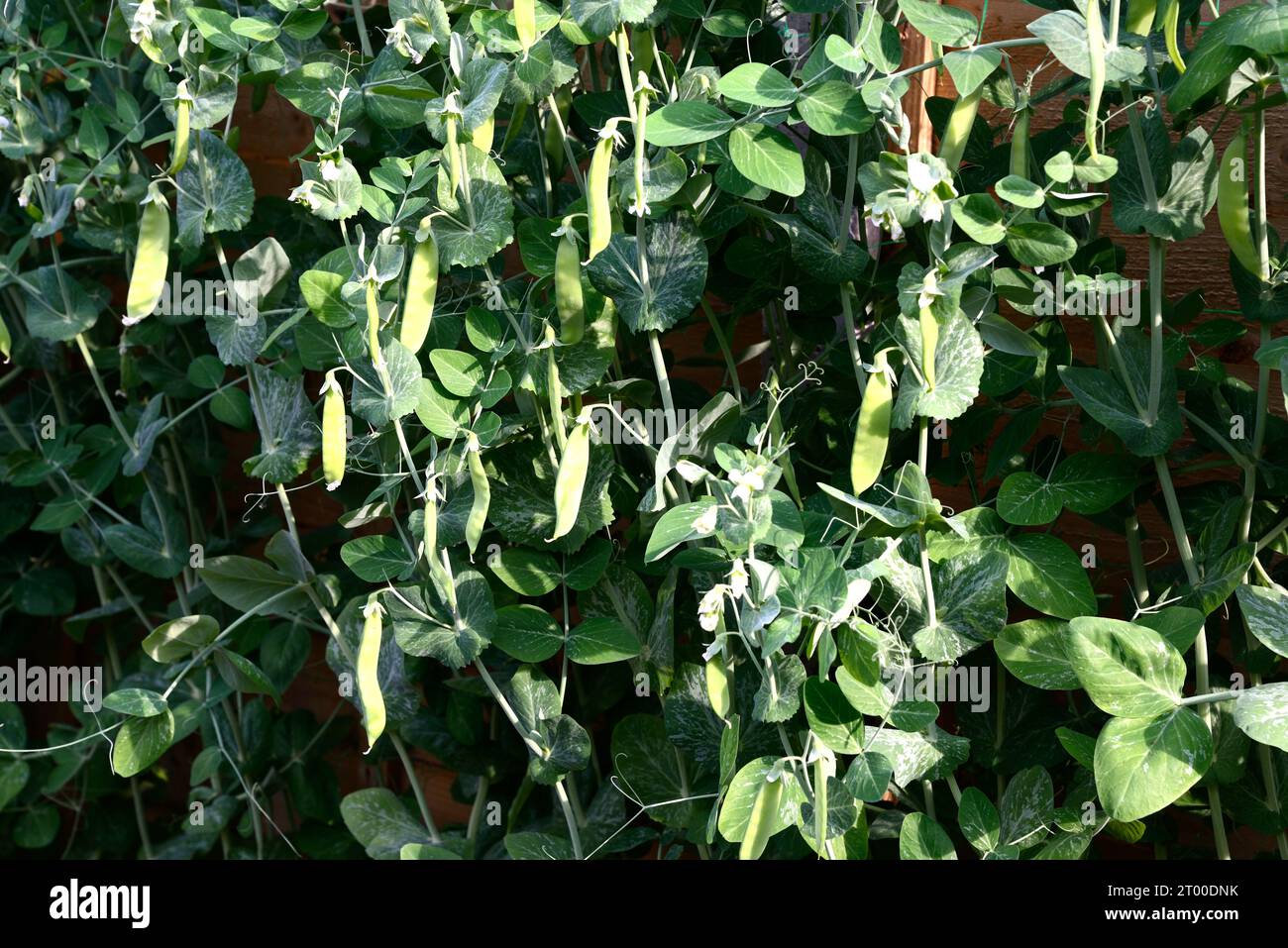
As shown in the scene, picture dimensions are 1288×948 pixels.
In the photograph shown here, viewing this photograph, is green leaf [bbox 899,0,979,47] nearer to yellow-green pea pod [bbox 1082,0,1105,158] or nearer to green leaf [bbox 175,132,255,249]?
yellow-green pea pod [bbox 1082,0,1105,158]

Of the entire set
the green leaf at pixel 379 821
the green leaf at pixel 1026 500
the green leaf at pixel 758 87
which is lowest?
the green leaf at pixel 379 821

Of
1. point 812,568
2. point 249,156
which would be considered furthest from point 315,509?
point 812,568

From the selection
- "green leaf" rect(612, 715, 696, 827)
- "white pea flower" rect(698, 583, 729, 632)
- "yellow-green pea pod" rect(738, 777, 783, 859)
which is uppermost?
"white pea flower" rect(698, 583, 729, 632)

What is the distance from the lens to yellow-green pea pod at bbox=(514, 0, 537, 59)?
3.12 ft

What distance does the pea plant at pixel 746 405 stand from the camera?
3.02 feet

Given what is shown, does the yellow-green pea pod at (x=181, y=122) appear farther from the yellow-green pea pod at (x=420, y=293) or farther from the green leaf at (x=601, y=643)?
the green leaf at (x=601, y=643)

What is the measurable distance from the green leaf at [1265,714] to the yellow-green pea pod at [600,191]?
0.63m

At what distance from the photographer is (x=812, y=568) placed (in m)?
0.90

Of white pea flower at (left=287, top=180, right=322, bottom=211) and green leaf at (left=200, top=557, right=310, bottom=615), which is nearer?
white pea flower at (left=287, top=180, right=322, bottom=211)

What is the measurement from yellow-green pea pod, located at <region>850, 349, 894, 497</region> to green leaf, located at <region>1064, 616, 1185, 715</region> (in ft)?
0.66

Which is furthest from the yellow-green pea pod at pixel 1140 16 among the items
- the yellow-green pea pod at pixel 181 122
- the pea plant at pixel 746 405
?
the yellow-green pea pod at pixel 181 122

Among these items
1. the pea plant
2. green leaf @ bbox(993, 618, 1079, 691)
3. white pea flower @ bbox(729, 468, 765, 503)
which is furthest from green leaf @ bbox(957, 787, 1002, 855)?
white pea flower @ bbox(729, 468, 765, 503)

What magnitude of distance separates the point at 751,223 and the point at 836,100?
0.73ft

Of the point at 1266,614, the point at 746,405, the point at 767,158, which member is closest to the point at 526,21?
the point at 767,158
